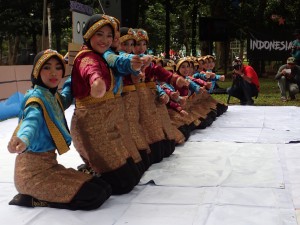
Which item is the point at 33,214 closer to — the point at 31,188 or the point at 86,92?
the point at 31,188

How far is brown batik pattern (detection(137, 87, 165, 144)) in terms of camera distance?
4.30m

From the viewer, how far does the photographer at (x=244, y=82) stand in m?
9.15

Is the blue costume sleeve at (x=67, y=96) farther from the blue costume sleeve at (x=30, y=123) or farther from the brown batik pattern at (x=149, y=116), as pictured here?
the brown batik pattern at (x=149, y=116)

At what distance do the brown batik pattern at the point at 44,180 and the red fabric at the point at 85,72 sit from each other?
1.72ft

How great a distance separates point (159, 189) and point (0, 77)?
18.6 feet

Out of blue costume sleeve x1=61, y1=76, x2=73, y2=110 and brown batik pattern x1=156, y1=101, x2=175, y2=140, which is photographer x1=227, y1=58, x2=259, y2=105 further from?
blue costume sleeve x1=61, y1=76, x2=73, y2=110

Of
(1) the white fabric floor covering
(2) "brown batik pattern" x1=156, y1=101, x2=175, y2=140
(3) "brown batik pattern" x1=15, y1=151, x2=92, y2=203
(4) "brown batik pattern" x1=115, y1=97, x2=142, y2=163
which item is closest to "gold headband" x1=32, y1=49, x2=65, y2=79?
(3) "brown batik pattern" x1=15, y1=151, x2=92, y2=203

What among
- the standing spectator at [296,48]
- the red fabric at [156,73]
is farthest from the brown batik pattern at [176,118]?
the standing spectator at [296,48]

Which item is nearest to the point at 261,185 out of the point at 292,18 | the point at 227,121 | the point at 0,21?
the point at 227,121

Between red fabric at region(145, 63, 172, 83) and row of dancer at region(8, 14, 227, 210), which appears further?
red fabric at region(145, 63, 172, 83)

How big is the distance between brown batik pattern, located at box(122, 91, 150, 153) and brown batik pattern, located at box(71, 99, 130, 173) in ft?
1.91

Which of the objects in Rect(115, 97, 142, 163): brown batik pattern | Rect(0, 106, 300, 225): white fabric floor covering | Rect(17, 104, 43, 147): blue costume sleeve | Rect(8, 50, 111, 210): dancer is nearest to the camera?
Rect(17, 104, 43, 147): blue costume sleeve

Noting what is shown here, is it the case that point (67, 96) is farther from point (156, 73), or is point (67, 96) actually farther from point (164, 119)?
point (164, 119)

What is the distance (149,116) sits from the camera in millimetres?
4371
